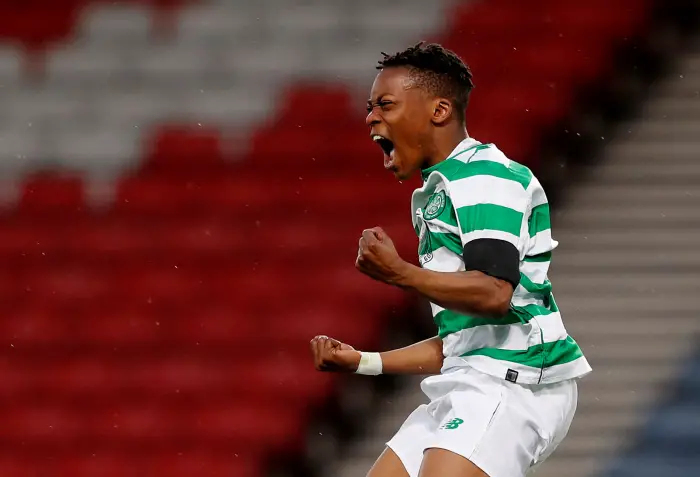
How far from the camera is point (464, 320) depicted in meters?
2.41

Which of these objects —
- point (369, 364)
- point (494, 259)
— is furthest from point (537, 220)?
point (369, 364)

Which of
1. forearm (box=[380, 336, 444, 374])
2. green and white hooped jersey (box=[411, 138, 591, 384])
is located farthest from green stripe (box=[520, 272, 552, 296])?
forearm (box=[380, 336, 444, 374])

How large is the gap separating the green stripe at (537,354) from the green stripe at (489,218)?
269 millimetres

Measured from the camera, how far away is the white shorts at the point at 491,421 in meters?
2.29

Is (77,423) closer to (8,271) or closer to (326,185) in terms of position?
(8,271)

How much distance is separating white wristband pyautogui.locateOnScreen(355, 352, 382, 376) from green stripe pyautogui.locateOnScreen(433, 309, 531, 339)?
0.17 metres

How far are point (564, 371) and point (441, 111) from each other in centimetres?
56

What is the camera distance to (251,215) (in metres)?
5.12

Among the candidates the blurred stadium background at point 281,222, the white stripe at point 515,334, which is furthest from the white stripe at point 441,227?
the blurred stadium background at point 281,222

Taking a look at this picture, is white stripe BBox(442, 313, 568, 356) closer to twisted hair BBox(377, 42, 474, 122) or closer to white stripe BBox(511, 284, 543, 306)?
white stripe BBox(511, 284, 543, 306)

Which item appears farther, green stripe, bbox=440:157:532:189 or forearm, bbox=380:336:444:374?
forearm, bbox=380:336:444:374

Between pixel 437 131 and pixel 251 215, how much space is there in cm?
274

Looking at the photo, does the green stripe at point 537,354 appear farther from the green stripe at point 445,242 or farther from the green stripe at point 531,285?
the green stripe at point 445,242

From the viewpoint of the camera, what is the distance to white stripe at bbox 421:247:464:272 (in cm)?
232
